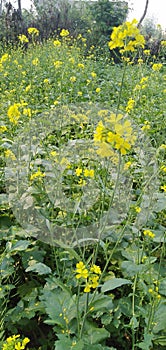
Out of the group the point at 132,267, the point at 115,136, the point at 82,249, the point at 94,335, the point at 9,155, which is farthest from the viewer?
the point at 9,155

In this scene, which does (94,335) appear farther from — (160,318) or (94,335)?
(160,318)

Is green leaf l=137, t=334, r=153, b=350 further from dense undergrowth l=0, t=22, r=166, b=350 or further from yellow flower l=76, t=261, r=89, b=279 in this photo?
yellow flower l=76, t=261, r=89, b=279

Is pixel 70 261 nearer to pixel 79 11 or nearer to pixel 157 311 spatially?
pixel 157 311

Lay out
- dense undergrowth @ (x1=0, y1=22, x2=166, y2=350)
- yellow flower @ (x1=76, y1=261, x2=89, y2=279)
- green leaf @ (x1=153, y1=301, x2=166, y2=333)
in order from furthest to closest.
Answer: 1. green leaf @ (x1=153, y1=301, x2=166, y2=333)
2. dense undergrowth @ (x1=0, y1=22, x2=166, y2=350)
3. yellow flower @ (x1=76, y1=261, x2=89, y2=279)

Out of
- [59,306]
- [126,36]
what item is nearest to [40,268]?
[59,306]

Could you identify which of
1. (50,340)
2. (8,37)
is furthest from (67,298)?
(8,37)

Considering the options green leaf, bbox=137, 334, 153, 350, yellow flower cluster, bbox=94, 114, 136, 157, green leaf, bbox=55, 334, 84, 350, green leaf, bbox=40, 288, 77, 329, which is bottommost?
green leaf, bbox=137, 334, 153, 350

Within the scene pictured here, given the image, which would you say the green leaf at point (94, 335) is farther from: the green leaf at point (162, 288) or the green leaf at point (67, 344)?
the green leaf at point (162, 288)

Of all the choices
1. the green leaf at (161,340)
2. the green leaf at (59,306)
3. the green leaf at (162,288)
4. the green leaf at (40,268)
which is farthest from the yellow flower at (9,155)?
the green leaf at (161,340)

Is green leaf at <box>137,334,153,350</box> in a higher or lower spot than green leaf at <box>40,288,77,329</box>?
lower

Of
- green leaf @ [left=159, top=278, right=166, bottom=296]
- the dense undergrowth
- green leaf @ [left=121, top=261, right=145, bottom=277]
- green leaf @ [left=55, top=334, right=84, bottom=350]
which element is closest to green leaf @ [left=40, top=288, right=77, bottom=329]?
the dense undergrowth

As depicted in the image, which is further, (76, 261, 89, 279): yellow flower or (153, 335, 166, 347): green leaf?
(153, 335, 166, 347): green leaf

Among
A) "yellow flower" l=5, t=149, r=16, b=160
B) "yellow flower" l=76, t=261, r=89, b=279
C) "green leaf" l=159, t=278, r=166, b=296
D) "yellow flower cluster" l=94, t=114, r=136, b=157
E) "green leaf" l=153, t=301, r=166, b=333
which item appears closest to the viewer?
"yellow flower cluster" l=94, t=114, r=136, b=157

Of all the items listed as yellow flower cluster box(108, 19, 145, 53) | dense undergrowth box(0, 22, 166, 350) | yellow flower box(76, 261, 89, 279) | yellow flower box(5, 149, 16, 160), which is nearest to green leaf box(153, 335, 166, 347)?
dense undergrowth box(0, 22, 166, 350)
